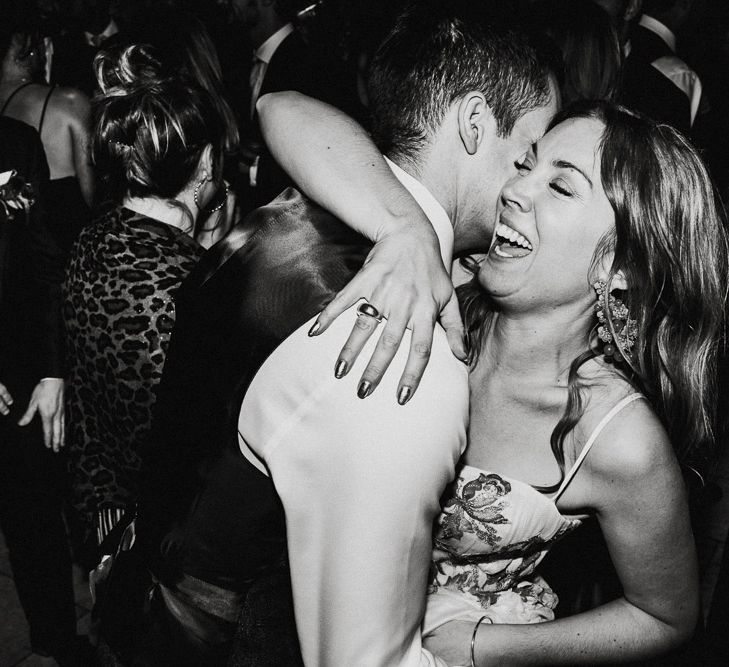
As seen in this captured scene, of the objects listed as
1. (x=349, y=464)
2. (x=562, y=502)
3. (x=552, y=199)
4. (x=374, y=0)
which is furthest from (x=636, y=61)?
(x=349, y=464)

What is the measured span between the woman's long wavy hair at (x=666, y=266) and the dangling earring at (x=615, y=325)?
0.02m

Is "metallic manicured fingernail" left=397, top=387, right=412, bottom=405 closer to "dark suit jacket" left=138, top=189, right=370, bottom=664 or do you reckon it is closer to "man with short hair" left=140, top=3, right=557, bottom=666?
"man with short hair" left=140, top=3, right=557, bottom=666

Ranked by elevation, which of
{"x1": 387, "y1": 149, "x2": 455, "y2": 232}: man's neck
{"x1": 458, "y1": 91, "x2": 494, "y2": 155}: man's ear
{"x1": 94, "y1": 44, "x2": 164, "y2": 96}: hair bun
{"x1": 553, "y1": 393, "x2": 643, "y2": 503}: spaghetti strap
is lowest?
{"x1": 553, "y1": 393, "x2": 643, "y2": 503}: spaghetti strap

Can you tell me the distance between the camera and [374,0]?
484cm

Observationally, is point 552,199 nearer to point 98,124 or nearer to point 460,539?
point 460,539

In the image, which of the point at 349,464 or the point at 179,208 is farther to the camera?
the point at 179,208

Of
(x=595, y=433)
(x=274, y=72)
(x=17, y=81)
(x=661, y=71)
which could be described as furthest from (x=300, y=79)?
(x=595, y=433)

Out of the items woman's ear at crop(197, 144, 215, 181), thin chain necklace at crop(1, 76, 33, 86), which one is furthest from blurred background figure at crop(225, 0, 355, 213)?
woman's ear at crop(197, 144, 215, 181)

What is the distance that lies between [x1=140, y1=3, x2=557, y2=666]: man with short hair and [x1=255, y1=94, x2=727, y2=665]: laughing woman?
18 centimetres

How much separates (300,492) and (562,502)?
0.98 m

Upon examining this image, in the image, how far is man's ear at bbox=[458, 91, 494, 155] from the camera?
1.41 m

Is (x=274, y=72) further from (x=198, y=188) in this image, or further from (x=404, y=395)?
(x=404, y=395)

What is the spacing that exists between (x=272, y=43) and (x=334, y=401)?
3.88 meters

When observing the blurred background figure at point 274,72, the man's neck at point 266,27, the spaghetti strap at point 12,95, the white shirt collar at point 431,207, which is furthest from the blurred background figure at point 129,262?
the man's neck at point 266,27
